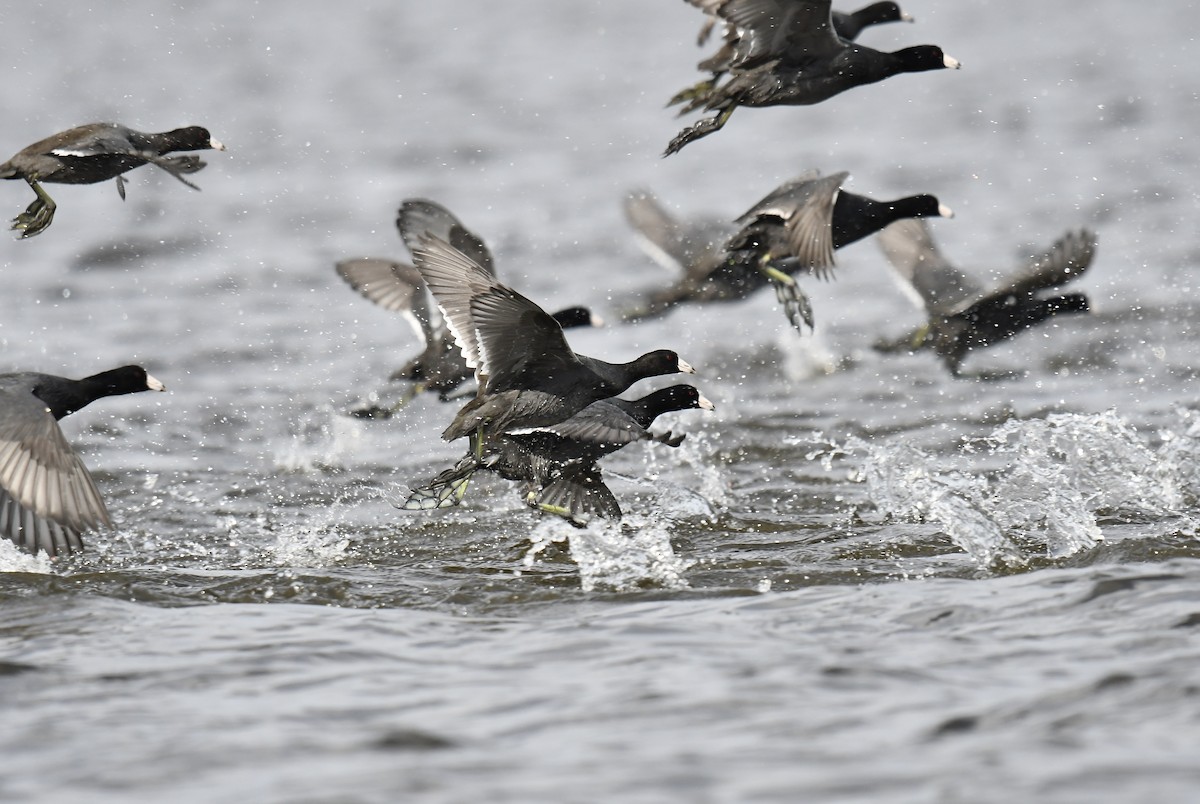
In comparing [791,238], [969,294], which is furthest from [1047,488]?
[969,294]

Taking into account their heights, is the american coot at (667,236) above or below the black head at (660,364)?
above

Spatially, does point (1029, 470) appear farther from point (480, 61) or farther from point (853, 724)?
point (480, 61)

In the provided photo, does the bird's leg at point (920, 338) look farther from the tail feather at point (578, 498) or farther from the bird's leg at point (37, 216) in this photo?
the bird's leg at point (37, 216)

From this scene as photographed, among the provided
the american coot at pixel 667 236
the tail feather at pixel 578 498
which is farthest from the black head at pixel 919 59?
the tail feather at pixel 578 498

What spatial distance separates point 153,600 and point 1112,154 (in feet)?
37.0

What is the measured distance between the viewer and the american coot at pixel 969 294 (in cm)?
812

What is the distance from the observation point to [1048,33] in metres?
19.5

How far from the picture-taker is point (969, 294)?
8.92 meters

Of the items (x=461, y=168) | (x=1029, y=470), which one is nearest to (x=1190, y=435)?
(x=1029, y=470)

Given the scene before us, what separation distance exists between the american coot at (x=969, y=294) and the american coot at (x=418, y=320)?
1.82 m

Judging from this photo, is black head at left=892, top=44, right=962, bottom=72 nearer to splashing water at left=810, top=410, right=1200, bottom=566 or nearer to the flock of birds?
the flock of birds

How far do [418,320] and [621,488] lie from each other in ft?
5.07

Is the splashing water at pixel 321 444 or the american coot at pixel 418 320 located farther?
the splashing water at pixel 321 444

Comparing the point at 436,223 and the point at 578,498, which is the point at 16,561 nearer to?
the point at 578,498
